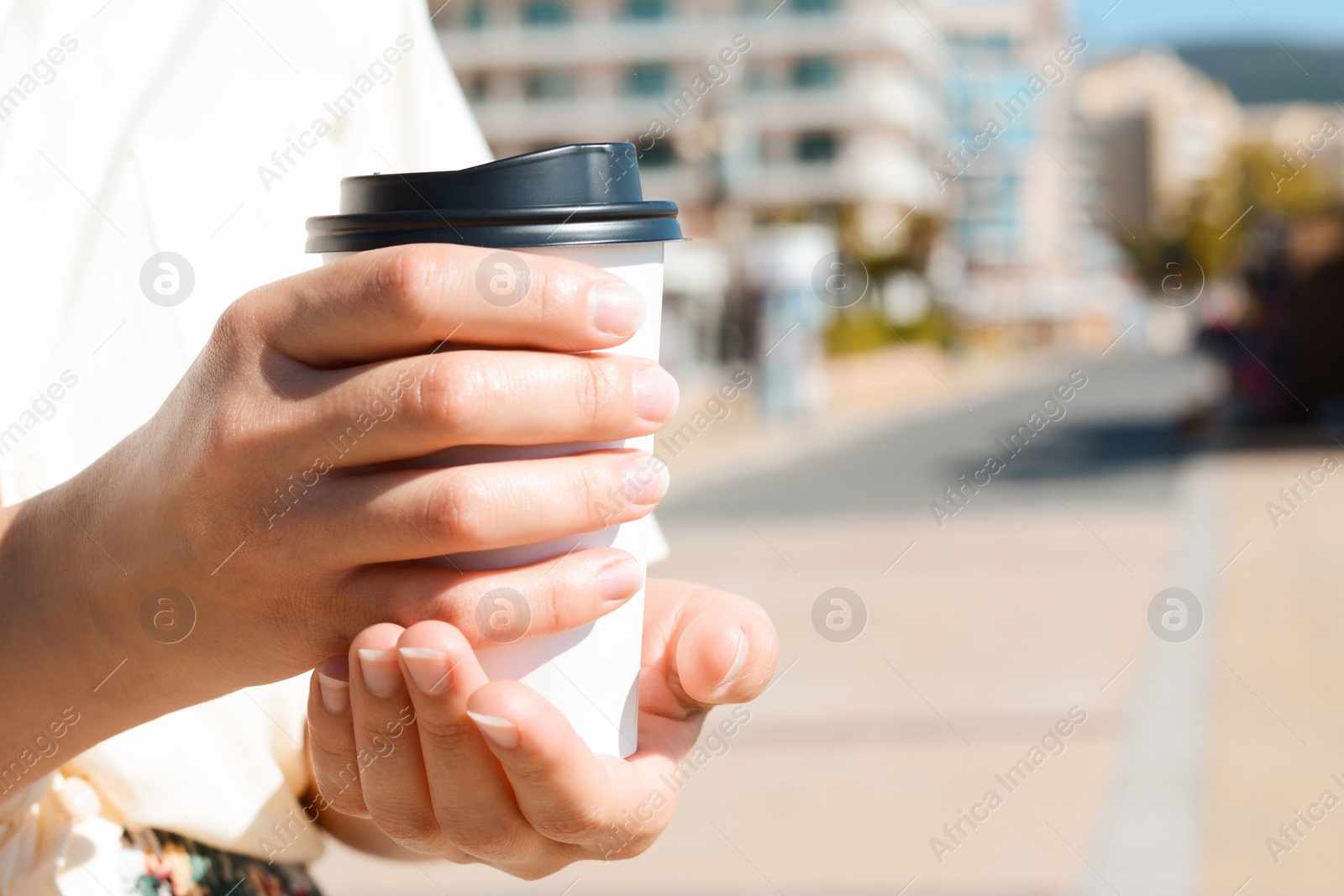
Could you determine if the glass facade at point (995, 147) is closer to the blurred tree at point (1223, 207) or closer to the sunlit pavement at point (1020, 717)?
the blurred tree at point (1223, 207)

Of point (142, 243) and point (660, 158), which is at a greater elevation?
point (142, 243)

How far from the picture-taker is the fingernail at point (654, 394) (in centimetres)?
79

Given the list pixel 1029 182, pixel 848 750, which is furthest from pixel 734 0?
pixel 848 750

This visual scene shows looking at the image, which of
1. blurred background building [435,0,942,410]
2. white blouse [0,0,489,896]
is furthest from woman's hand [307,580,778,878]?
blurred background building [435,0,942,410]

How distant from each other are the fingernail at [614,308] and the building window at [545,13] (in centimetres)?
6580

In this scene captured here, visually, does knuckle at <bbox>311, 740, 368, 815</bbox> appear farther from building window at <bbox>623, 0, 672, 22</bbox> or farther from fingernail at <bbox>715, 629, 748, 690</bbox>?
building window at <bbox>623, 0, 672, 22</bbox>

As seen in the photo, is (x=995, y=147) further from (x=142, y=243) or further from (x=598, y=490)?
(x=598, y=490)

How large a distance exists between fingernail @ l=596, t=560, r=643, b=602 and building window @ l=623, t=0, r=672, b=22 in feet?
219

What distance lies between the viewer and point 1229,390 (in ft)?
64.0

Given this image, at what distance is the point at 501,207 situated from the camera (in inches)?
31.7

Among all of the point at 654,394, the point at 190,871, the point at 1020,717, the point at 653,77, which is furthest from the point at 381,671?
the point at 653,77

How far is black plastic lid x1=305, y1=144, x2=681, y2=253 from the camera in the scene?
0.80m

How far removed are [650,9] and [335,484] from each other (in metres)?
67.1

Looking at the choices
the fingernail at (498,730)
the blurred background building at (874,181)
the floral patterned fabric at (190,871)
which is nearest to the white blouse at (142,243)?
the floral patterned fabric at (190,871)
